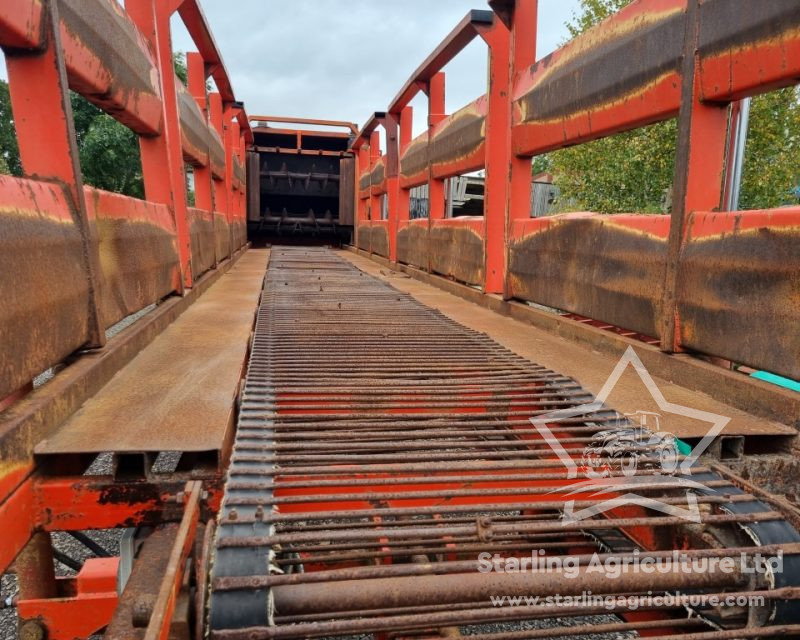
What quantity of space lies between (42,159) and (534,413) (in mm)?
2178

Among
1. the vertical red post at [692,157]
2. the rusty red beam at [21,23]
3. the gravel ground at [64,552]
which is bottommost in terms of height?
the gravel ground at [64,552]

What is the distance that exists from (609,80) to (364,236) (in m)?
8.93

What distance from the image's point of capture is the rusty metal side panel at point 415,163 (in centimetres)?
695

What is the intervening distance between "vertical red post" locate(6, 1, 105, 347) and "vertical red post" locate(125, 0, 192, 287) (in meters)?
1.87

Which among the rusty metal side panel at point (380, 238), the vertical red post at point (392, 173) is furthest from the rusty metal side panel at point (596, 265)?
the rusty metal side panel at point (380, 238)

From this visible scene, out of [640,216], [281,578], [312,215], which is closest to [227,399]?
[281,578]

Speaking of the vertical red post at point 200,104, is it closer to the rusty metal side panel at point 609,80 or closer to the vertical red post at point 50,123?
the rusty metal side panel at point 609,80

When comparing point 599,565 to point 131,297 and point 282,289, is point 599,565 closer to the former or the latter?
point 131,297

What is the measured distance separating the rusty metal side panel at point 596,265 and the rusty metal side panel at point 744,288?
24cm

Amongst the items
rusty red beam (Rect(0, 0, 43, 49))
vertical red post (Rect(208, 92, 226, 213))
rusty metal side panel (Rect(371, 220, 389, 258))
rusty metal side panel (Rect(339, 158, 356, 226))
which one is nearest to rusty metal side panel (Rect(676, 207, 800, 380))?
rusty red beam (Rect(0, 0, 43, 49))

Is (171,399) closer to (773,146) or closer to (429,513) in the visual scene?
(429,513)

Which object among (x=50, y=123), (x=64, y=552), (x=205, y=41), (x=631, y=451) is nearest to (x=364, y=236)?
(x=205, y=41)

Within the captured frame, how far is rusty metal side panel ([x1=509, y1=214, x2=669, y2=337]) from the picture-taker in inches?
112

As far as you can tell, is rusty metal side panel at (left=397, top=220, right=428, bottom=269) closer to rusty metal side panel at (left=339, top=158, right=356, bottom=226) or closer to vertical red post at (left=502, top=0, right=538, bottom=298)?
vertical red post at (left=502, top=0, right=538, bottom=298)
